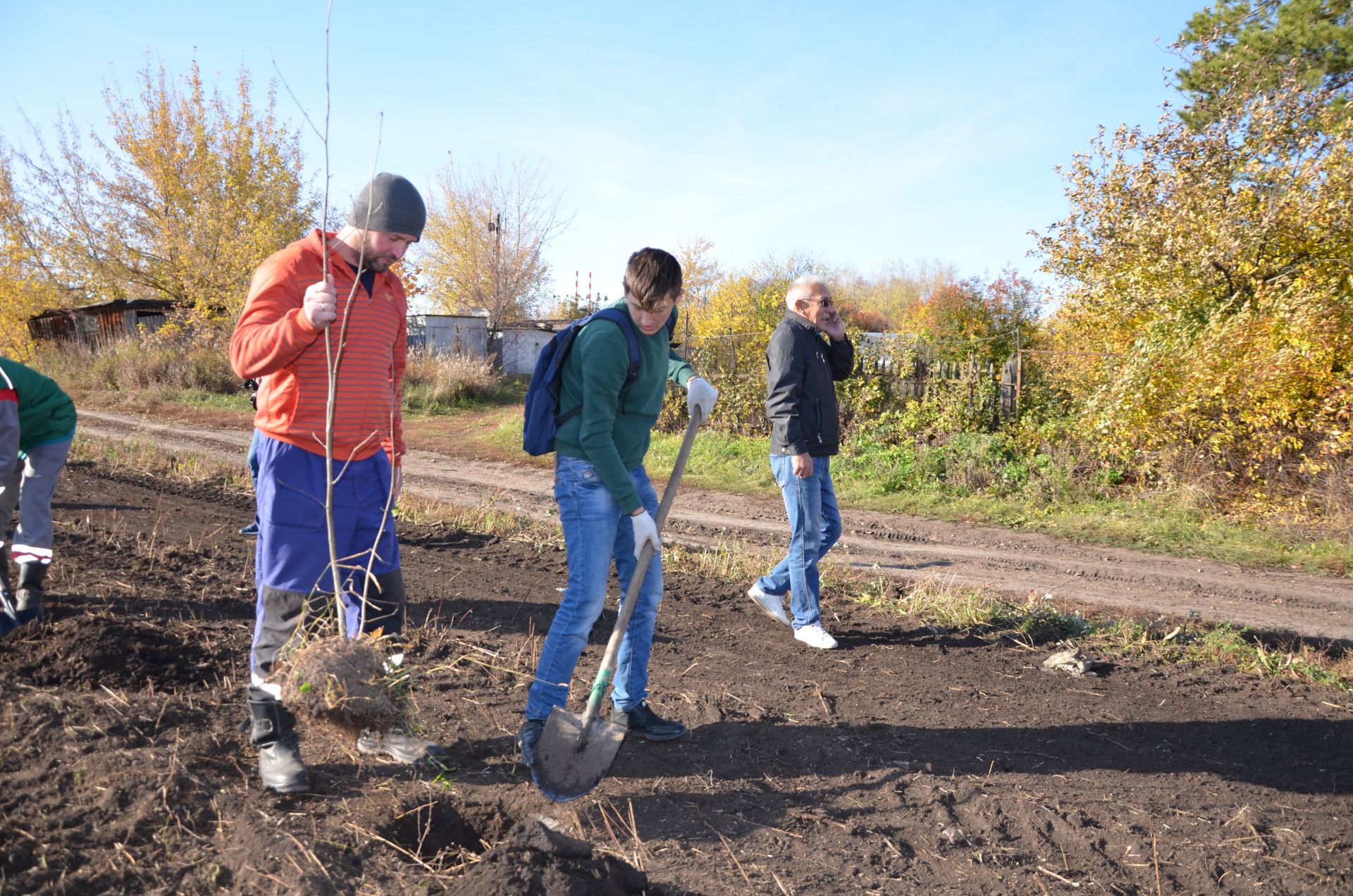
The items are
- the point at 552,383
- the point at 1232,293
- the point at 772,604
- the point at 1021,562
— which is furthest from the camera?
the point at 1232,293

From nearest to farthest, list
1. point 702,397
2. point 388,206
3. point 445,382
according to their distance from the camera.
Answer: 1. point 388,206
2. point 702,397
3. point 445,382

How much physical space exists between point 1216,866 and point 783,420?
2.69 meters

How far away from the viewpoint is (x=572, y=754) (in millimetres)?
2971

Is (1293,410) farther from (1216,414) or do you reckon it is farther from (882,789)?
(882,789)

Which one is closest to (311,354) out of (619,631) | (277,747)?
(277,747)

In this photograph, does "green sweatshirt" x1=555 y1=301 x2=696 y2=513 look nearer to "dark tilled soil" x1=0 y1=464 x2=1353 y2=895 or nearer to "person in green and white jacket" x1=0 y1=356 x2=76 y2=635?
"dark tilled soil" x1=0 y1=464 x2=1353 y2=895

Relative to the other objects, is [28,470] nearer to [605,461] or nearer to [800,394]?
[605,461]

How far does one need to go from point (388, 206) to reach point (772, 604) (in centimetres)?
327

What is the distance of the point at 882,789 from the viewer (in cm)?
323

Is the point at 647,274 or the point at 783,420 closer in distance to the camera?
the point at 647,274

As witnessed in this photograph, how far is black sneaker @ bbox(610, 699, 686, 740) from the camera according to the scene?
3.54 metres

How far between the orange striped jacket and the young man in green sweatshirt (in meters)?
0.66

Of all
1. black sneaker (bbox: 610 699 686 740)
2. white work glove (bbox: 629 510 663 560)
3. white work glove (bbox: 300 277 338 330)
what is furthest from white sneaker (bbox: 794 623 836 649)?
white work glove (bbox: 300 277 338 330)

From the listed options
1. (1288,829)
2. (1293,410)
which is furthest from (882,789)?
(1293,410)
